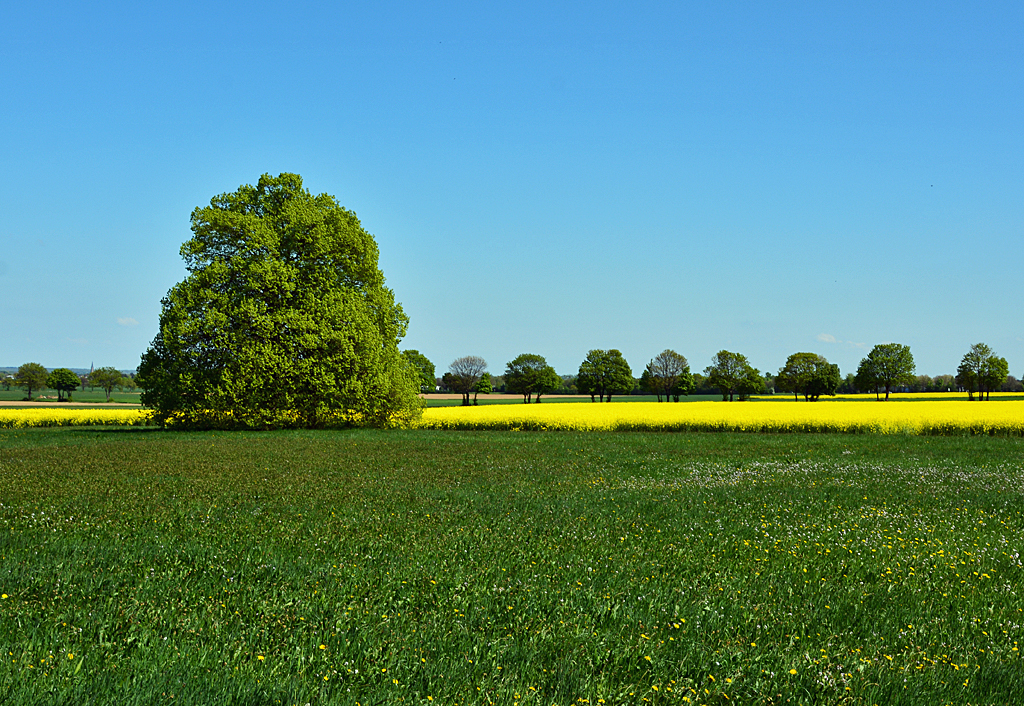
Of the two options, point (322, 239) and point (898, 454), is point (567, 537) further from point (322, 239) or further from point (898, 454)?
point (322, 239)

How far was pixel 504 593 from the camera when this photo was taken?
24.3 ft

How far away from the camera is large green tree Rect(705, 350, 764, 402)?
381 feet

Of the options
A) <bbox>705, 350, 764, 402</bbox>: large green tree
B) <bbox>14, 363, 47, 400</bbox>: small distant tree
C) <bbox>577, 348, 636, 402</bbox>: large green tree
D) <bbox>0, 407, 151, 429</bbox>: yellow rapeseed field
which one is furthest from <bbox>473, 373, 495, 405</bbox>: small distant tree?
<bbox>14, 363, 47, 400</bbox>: small distant tree

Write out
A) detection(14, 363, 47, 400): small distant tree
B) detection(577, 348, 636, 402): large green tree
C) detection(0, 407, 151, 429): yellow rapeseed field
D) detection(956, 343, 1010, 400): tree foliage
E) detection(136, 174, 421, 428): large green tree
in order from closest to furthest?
detection(136, 174, 421, 428): large green tree → detection(0, 407, 151, 429): yellow rapeseed field → detection(956, 343, 1010, 400): tree foliage → detection(577, 348, 636, 402): large green tree → detection(14, 363, 47, 400): small distant tree

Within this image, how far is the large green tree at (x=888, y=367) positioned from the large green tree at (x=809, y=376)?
4.89 meters

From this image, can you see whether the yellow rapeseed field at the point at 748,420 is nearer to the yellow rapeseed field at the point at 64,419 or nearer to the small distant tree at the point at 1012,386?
the yellow rapeseed field at the point at 64,419

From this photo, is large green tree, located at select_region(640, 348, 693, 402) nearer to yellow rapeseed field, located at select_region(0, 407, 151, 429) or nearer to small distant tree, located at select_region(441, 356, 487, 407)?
small distant tree, located at select_region(441, 356, 487, 407)

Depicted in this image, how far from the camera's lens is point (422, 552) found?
9031 mm

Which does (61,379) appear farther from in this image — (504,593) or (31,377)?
(504,593)

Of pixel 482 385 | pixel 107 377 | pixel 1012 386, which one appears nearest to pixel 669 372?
pixel 482 385

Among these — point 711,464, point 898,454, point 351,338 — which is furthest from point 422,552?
point 351,338

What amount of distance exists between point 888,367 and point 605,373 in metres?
46.3

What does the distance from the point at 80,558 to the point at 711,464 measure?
17.0 m

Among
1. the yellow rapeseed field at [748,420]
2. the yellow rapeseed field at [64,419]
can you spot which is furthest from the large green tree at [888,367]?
the yellow rapeseed field at [64,419]
